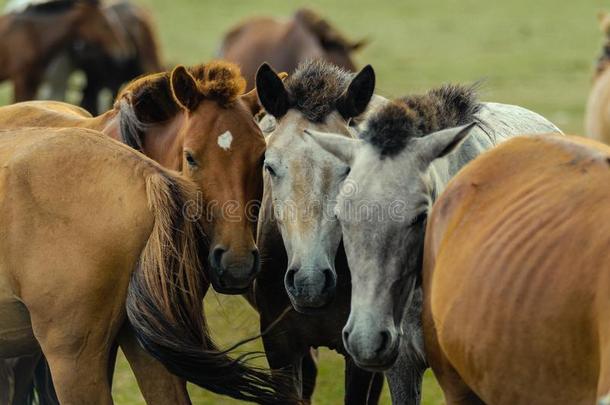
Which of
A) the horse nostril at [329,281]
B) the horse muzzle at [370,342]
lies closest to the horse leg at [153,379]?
the horse nostril at [329,281]

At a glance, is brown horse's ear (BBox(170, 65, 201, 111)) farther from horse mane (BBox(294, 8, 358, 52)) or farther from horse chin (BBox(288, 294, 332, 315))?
horse mane (BBox(294, 8, 358, 52))

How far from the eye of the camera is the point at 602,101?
1184cm

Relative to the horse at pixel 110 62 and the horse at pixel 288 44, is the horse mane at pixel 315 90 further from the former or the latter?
the horse at pixel 110 62

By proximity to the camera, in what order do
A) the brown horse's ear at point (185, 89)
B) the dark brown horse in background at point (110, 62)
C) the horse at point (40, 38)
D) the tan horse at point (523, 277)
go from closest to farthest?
the tan horse at point (523, 277) → the brown horse's ear at point (185, 89) → the horse at point (40, 38) → the dark brown horse in background at point (110, 62)

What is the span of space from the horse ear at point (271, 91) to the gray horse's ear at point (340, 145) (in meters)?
0.54

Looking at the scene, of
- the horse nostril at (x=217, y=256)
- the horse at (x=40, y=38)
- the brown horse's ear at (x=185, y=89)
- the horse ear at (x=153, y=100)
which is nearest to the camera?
the horse nostril at (x=217, y=256)

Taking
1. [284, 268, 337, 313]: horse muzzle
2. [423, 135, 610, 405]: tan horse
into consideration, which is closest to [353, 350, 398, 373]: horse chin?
[423, 135, 610, 405]: tan horse

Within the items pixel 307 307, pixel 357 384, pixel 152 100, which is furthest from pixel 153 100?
pixel 357 384

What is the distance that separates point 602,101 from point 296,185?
26.5 ft

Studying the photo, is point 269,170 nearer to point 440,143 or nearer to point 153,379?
point 440,143

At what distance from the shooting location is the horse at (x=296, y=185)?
447 centimetres

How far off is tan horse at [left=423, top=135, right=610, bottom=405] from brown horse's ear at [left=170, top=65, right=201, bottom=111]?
53.4 inches

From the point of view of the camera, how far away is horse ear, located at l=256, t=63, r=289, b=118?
184 inches

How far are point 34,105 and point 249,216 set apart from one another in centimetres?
163
